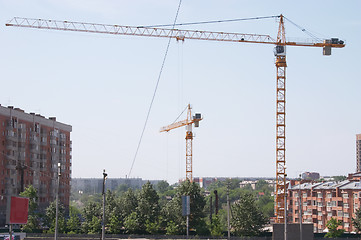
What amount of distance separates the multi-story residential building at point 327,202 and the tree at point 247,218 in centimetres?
3274

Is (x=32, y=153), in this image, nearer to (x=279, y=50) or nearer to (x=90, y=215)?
(x=90, y=215)

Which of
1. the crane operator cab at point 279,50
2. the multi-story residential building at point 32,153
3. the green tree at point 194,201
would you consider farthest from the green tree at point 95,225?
the crane operator cab at point 279,50

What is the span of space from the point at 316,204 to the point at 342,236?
50368 millimetres

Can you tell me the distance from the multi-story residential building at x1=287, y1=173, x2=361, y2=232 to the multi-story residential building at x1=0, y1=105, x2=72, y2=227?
6445cm

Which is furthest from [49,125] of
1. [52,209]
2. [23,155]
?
[52,209]

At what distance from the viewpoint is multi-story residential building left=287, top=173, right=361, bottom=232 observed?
128 metres

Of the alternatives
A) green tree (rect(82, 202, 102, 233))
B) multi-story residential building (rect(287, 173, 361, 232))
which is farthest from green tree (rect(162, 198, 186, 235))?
multi-story residential building (rect(287, 173, 361, 232))

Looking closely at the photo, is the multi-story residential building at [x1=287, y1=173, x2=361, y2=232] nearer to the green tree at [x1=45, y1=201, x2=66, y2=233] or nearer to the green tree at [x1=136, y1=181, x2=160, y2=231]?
the green tree at [x1=136, y1=181, x2=160, y2=231]

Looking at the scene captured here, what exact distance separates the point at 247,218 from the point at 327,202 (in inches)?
2305

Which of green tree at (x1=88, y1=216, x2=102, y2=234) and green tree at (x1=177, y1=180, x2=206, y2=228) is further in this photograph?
green tree at (x1=88, y1=216, x2=102, y2=234)

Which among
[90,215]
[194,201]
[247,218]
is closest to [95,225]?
[90,215]

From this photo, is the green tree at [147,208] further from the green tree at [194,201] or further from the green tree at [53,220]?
the green tree at [53,220]

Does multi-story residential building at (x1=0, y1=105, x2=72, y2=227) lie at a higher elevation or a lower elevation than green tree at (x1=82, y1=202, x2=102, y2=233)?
higher

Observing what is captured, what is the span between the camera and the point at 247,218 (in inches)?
3474
